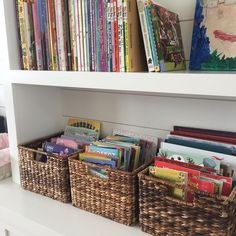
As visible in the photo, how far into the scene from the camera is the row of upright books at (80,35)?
0.84 meters

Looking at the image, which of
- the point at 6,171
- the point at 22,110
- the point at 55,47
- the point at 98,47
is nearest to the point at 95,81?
the point at 98,47

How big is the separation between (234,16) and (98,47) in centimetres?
42

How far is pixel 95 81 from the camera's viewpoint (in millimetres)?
902

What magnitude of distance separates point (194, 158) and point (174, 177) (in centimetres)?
11

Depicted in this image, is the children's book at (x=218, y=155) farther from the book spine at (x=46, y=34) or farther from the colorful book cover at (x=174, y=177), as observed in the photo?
the book spine at (x=46, y=34)

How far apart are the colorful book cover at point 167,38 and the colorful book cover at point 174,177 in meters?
0.29

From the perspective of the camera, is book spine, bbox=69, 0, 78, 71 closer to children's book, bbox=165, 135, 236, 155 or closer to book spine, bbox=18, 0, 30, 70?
book spine, bbox=18, 0, 30, 70

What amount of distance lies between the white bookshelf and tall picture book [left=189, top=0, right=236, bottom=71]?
7 cm

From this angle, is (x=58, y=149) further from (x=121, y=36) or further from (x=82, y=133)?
(x=121, y=36)

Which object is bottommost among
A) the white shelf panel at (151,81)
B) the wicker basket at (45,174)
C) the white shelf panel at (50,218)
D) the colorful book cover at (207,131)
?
the white shelf panel at (50,218)

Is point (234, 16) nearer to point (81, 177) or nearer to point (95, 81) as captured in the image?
point (95, 81)

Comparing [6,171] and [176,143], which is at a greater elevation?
[176,143]

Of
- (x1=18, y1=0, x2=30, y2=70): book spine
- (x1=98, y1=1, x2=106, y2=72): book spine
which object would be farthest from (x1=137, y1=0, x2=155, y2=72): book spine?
(x1=18, y1=0, x2=30, y2=70): book spine

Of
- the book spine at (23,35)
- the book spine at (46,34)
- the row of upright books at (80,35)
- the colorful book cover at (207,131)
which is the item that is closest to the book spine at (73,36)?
the row of upright books at (80,35)
